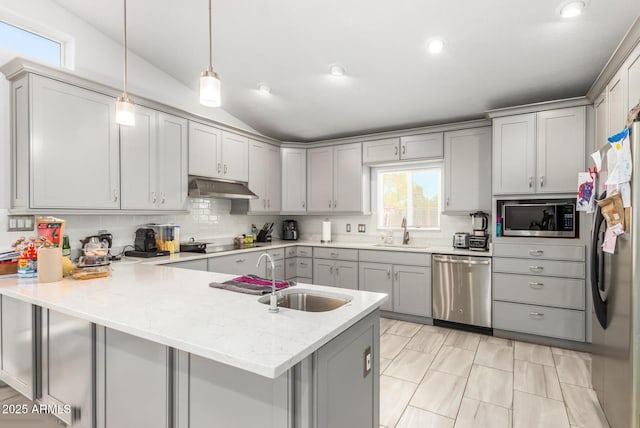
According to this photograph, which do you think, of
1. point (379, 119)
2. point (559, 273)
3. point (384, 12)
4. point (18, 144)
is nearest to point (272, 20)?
point (384, 12)

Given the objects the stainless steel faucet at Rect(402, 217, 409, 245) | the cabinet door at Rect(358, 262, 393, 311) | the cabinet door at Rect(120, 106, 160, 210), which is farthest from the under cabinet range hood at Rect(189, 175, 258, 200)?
the stainless steel faucet at Rect(402, 217, 409, 245)

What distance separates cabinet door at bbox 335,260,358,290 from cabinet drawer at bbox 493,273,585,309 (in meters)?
1.59

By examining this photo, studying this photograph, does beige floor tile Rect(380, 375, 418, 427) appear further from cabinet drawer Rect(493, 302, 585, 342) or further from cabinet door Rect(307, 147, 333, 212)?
cabinet door Rect(307, 147, 333, 212)

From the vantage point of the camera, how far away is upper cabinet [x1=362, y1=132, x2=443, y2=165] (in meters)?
3.99

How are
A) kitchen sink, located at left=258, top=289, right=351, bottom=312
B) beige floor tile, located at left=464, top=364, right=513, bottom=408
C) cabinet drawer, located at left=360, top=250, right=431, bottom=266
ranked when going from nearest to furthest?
kitchen sink, located at left=258, top=289, right=351, bottom=312, beige floor tile, located at left=464, top=364, right=513, bottom=408, cabinet drawer, located at left=360, top=250, right=431, bottom=266

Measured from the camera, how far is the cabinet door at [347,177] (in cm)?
452

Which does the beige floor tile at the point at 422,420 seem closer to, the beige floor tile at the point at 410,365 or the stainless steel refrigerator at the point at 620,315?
the beige floor tile at the point at 410,365

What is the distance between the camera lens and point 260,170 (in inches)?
178

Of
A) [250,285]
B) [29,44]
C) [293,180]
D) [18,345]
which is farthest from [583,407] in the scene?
[29,44]

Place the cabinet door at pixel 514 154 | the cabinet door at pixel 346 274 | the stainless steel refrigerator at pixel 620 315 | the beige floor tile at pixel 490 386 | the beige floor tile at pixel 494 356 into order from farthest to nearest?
1. the cabinet door at pixel 346 274
2. the cabinet door at pixel 514 154
3. the beige floor tile at pixel 494 356
4. the beige floor tile at pixel 490 386
5. the stainless steel refrigerator at pixel 620 315

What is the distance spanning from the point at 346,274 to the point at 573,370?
7.87 ft

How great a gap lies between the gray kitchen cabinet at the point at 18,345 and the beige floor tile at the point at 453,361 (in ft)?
9.18

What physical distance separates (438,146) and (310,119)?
1.69m

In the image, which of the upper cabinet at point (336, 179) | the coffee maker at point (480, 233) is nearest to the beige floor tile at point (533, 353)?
the coffee maker at point (480, 233)
